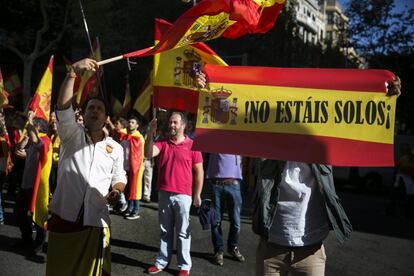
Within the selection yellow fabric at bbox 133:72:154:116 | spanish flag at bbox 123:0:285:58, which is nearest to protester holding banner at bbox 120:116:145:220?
yellow fabric at bbox 133:72:154:116

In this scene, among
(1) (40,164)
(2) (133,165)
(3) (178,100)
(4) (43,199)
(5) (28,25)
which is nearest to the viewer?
(3) (178,100)

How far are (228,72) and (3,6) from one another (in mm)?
22703

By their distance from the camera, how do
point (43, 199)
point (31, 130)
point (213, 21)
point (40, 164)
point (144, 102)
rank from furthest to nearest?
1. point (144, 102)
2. point (40, 164)
3. point (43, 199)
4. point (31, 130)
5. point (213, 21)

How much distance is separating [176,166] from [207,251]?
1764 mm

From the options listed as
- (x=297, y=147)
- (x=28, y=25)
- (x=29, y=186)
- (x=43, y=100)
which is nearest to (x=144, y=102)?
(x=43, y=100)

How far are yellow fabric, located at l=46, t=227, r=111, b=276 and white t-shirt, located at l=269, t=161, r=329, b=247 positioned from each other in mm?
1301

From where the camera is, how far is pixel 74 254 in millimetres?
3598

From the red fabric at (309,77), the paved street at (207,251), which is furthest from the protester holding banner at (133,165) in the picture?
the red fabric at (309,77)

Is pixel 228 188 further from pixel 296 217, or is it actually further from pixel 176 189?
pixel 296 217

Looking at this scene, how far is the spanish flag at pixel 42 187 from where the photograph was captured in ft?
20.0

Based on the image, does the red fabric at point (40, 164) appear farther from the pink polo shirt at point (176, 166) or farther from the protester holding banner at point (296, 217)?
the protester holding banner at point (296, 217)

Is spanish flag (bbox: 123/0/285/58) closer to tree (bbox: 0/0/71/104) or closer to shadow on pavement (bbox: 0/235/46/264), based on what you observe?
shadow on pavement (bbox: 0/235/46/264)

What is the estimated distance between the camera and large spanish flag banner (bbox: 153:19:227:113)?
497cm

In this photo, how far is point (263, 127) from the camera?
3580mm
